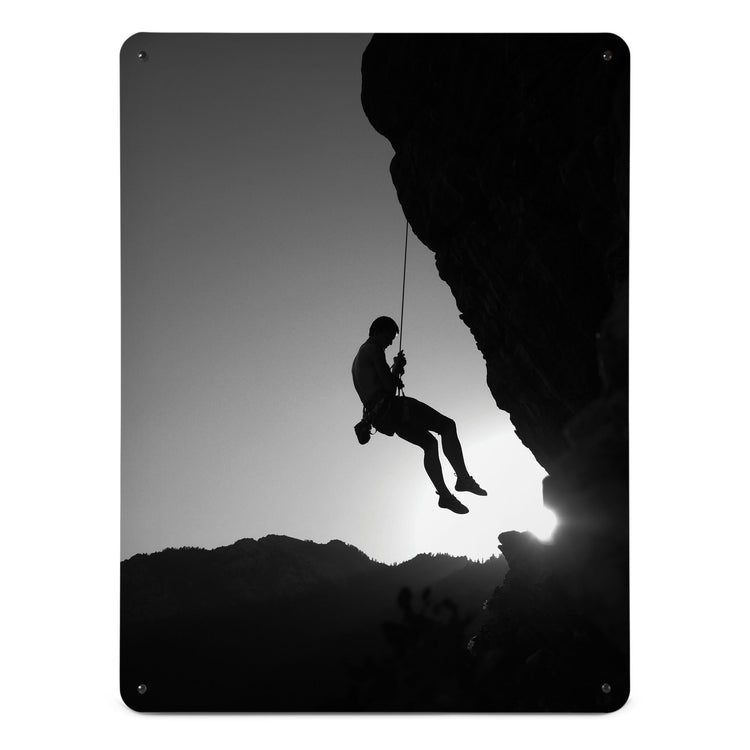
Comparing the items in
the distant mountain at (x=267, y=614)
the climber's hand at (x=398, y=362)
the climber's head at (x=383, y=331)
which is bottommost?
the distant mountain at (x=267, y=614)

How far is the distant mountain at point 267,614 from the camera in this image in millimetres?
3832

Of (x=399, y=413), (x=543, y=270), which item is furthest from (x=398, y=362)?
(x=543, y=270)

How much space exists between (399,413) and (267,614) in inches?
48.6

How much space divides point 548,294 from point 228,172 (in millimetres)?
1733

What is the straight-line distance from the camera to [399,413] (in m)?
4.27

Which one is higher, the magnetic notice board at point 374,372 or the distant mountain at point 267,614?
the magnetic notice board at point 374,372

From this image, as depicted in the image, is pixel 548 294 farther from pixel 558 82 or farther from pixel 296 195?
pixel 296 195

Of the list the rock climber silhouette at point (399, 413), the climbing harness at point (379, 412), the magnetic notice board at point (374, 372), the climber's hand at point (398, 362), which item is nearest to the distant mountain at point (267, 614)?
the magnetic notice board at point (374, 372)

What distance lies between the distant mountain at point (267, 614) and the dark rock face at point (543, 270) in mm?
482

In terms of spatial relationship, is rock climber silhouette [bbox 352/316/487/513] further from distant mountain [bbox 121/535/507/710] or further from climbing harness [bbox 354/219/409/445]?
distant mountain [bbox 121/535/507/710]

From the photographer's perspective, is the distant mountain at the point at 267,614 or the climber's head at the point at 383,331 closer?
the distant mountain at the point at 267,614

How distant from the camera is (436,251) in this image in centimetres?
465

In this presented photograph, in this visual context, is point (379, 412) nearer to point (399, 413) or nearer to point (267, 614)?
point (399, 413)

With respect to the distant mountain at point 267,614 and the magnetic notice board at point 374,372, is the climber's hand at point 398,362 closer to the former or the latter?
the magnetic notice board at point 374,372
